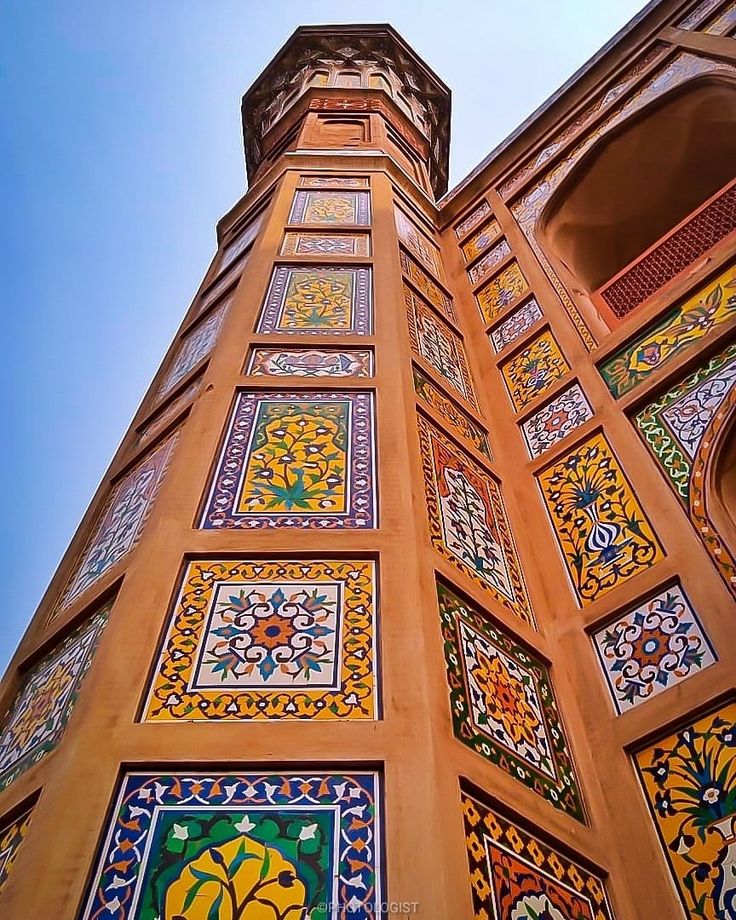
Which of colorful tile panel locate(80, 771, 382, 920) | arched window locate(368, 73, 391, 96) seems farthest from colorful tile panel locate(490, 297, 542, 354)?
arched window locate(368, 73, 391, 96)

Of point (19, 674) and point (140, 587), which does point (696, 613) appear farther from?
point (19, 674)

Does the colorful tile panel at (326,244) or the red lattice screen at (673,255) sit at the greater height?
the colorful tile panel at (326,244)

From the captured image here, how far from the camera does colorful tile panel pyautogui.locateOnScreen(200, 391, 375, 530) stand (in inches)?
104

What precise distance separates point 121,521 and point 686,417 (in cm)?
210

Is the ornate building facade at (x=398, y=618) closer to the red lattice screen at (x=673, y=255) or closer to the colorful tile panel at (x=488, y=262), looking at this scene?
the red lattice screen at (x=673, y=255)

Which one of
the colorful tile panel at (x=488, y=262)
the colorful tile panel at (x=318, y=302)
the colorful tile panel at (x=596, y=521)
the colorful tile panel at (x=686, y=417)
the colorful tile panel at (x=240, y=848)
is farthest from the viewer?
the colorful tile panel at (x=488, y=262)

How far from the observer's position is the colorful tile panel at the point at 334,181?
6047 millimetres

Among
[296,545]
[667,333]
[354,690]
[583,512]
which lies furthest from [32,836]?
[667,333]

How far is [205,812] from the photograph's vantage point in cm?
173

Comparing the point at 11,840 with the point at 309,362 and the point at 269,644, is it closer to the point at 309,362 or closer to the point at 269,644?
the point at 269,644

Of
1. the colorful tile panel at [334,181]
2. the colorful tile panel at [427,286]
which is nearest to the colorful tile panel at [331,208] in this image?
the colorful tile panel at [334,181]

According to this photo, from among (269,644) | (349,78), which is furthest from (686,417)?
(349,78)

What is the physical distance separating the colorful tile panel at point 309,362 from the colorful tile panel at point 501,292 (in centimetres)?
166

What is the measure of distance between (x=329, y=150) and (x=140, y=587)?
5205 millimetres
